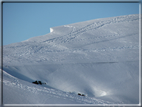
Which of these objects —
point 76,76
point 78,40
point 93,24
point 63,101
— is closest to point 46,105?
point 63,101

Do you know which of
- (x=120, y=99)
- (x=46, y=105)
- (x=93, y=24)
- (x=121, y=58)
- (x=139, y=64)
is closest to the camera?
(x=46, y=105)

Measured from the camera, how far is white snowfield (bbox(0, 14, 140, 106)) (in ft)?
14.9

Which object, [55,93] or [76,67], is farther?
[76,67]

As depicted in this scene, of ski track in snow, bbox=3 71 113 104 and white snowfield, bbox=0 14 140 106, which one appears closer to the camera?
ski track in snow, bbox=3 71 113 104

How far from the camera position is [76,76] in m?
5.67

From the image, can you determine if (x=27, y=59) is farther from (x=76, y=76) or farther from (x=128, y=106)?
(x=128, y=106)

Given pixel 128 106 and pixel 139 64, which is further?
pixel 139 64

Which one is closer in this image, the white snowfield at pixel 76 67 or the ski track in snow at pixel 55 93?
the ski track in snow at pixel 55 93

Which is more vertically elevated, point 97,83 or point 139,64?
point 139,64

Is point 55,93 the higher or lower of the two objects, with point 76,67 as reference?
lower

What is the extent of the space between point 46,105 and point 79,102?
0.83 metres

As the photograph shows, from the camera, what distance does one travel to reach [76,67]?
611 centimetres

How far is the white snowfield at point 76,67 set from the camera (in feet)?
14.9

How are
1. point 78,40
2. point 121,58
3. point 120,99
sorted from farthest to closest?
1. point 78,40
2. point 121,58
3. point 120,99
